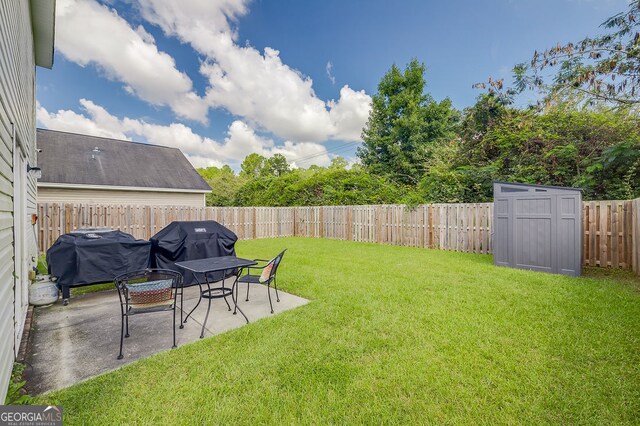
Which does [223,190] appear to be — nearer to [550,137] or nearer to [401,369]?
[550,137]

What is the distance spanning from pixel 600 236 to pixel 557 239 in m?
1.53

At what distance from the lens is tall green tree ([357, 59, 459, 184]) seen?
18.7 m

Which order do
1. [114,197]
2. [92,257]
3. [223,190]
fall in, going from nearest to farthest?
1. [92,257]
2. [114,197]
3. [223,190]

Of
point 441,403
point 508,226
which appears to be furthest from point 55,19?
point 508,226

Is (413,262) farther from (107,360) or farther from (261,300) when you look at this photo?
(107,360)

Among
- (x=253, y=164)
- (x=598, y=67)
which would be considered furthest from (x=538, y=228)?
(x=253, y=164)

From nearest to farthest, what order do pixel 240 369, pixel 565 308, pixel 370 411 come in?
pixel 370 411 < pixel 240 369 < pixel 565 308

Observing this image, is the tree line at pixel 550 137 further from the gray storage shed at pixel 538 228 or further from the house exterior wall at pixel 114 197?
the house exterior wall at pixel 114 197

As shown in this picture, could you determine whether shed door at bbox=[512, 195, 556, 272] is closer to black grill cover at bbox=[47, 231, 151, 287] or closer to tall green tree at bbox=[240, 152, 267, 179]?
black grill cover at bbox=[47, 231, 151, 287]

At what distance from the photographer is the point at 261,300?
438 centimetres

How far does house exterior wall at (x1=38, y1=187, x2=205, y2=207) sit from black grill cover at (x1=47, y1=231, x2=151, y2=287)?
34.8 ft

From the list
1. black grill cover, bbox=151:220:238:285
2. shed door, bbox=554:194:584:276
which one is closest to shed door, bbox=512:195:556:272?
shed door, bbox=554:194:584:276

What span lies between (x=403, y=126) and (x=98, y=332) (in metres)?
19.6

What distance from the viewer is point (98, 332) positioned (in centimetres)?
323
